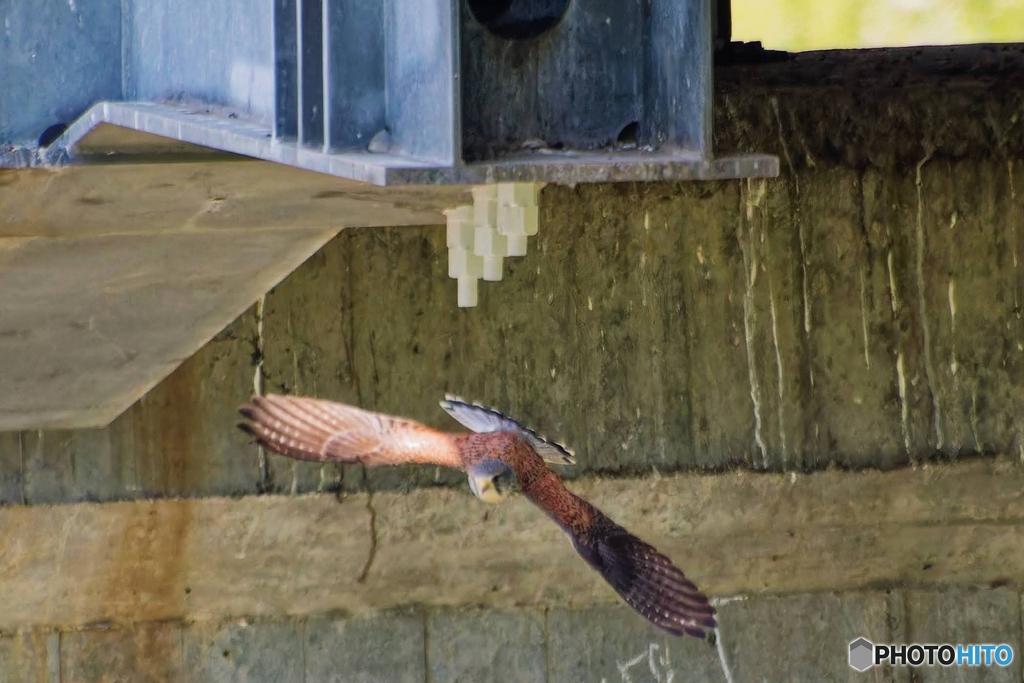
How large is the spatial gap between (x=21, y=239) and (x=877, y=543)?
152 inches

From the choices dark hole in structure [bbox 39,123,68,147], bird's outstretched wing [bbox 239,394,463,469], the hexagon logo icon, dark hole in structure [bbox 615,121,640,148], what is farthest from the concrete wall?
dark hole in structure [bbox 615,121,640,148]

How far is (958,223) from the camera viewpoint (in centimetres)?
648

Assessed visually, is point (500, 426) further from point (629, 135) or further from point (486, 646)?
point (629, 135)

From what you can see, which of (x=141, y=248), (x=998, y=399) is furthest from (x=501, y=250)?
(x=998, y=399)

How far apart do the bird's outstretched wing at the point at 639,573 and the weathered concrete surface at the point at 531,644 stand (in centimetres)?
148

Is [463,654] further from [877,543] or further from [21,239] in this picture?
[21,239]

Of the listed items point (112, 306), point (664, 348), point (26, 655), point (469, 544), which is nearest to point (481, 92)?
point (112, 306)

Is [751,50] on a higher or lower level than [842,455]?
higher

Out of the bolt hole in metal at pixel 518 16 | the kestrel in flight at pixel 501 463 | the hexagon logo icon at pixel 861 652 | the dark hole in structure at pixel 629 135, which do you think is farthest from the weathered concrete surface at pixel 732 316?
the dark hole in structure at pixel 629 135

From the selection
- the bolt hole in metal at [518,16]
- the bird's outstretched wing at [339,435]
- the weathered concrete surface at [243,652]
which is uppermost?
the bolt hole in metal at [518,16]

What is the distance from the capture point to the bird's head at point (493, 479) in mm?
4832

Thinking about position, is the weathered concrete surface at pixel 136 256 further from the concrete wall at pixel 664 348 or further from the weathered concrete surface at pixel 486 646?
the weathered concrete surface at pixel 486 646

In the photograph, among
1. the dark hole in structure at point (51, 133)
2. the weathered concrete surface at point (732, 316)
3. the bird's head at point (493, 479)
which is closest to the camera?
the dark hole in structure at point (51, 133)

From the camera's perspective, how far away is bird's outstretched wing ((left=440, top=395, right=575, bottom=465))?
546 centimetres
